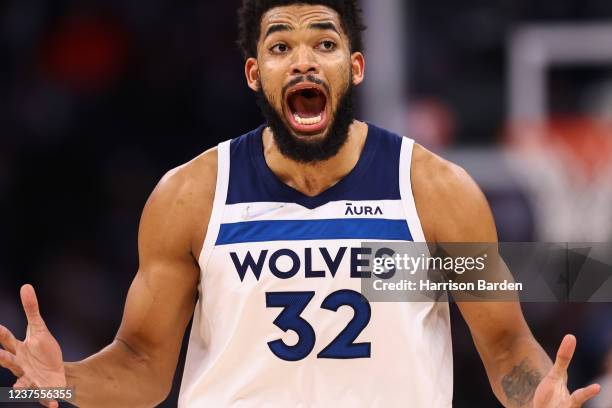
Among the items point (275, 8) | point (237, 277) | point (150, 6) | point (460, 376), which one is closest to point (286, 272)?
point (237, 277)

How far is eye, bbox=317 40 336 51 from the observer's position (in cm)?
389

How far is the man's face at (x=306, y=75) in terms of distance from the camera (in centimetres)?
386

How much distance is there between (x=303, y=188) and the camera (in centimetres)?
394

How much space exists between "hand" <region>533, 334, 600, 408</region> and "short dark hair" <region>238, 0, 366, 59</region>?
53.4 inches

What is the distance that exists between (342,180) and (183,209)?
0.56 m

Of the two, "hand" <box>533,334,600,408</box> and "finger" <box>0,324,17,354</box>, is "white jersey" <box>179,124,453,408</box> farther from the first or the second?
"finger" <box>0,324,17,354</box>

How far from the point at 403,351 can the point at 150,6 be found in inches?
237

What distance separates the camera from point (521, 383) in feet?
12.0

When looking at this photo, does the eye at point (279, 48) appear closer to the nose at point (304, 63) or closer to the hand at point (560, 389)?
the nose at point (304, 63)

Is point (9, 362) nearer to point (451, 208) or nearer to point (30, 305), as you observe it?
point (30, 305)

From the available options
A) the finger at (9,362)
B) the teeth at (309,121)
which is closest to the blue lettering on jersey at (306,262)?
the teeth at (309,121)

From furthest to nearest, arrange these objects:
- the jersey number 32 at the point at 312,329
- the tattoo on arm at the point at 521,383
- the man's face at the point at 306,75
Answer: the man's face at the point at 306,75 < the jersey number 32 at the point at 312,329 < the tattoo on arm at the point at 521,383

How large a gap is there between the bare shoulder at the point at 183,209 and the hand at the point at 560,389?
1262 mm

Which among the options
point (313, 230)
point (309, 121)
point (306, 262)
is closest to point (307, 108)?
point (309, 121)
